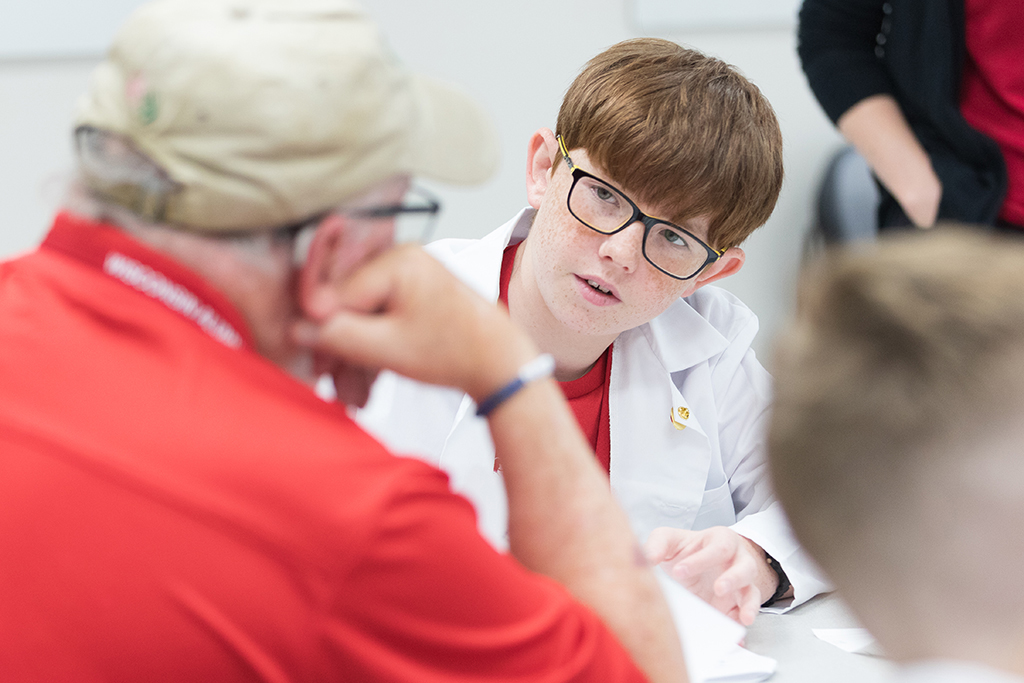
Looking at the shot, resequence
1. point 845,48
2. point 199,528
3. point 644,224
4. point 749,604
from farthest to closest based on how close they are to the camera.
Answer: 1. point 845,48
2. point 644,224
3. point 749,604
4. point 199,528

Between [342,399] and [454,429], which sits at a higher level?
[342,399]

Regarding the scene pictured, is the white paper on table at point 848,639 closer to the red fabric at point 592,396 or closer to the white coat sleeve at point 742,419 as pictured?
the white coat sleeve at point 742,419

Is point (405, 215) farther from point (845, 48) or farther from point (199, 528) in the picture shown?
point (845, 48)

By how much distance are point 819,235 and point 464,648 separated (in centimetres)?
268

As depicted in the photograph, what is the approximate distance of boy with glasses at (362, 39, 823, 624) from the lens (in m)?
1.48

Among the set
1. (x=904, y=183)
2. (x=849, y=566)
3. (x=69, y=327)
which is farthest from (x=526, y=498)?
(x=904, y=183)

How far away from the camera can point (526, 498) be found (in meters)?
0.85

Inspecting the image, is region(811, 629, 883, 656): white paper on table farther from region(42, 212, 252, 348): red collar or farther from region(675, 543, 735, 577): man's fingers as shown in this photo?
region(42, 212, 252, 348): red collar

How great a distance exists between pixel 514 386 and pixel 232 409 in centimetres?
28

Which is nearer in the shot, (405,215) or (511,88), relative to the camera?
(405,215)

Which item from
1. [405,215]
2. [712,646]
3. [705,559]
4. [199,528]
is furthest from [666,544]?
[199,528]

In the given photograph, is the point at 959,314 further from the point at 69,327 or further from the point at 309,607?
the point at 69,327

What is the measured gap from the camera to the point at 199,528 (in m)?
0.61

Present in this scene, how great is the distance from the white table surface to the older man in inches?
19.5
